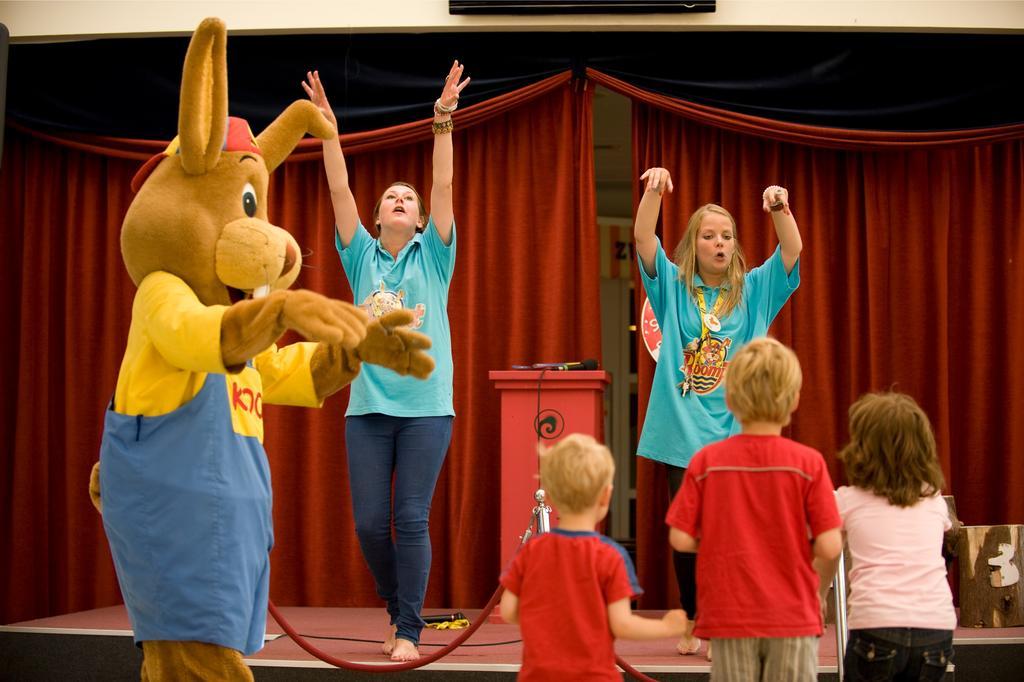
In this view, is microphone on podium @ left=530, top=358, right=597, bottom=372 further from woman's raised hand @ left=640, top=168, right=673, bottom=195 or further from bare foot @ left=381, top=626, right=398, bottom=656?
bare foot @ left=381, top=626, right=398, bottom=656

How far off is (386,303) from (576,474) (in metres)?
1.38

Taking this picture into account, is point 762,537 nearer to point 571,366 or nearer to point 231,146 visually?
point 231,146

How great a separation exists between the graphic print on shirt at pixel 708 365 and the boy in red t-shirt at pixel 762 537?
3.72 feet

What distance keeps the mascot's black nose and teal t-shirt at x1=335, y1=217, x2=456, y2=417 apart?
85cm

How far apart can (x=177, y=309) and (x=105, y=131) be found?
307 cm

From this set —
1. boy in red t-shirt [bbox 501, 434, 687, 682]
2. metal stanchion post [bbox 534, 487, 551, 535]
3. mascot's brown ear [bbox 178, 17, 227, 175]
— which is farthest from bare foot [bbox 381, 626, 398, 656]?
mascot's brown ear [bbox 178, 17, 227, 175]

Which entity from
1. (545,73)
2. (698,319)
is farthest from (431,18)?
(698,319)

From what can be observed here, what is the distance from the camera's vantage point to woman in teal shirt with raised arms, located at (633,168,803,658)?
3338mm

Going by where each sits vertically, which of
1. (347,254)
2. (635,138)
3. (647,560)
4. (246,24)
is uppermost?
(246,24)

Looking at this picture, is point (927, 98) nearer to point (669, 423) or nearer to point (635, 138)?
point (635, 138)

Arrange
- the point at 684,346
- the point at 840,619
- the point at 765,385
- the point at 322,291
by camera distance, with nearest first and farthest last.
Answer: the point at 765,385, the point at 840,619, the point at 684,346, the point at 322,291

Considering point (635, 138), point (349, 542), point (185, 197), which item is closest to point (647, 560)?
point (349, 542)

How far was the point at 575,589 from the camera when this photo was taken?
2.07m

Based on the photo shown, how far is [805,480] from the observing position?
7.13 feet
